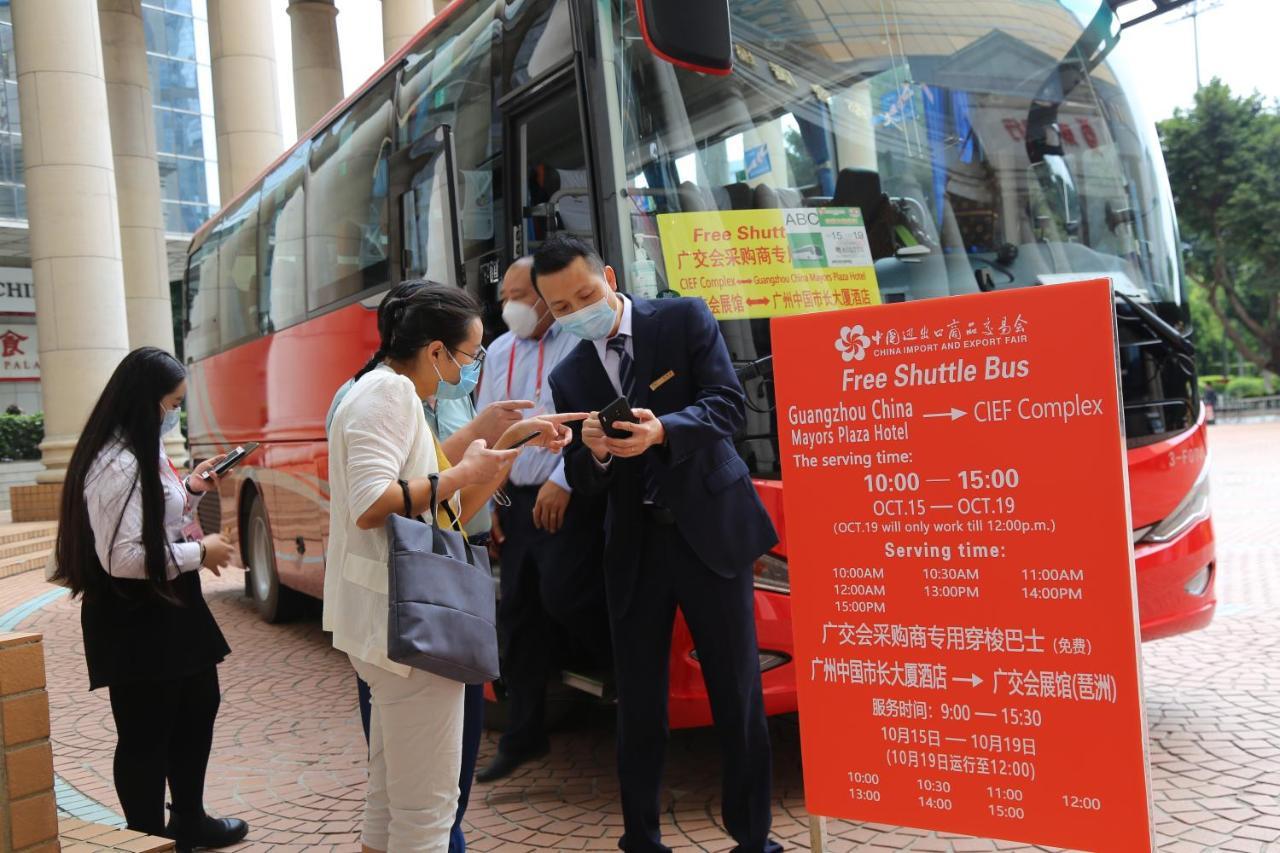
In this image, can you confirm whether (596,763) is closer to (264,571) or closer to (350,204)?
(350,204)

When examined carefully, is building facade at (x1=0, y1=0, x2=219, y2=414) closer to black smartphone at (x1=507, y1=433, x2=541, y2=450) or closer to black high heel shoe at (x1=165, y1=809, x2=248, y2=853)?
black high heel shoe at (x1=165, y1=809, x2=248, y2=853)

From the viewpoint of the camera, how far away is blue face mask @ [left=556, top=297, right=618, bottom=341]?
349 centimetres

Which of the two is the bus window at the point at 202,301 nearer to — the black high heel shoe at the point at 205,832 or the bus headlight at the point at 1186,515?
the black high heel shoe at the point at 205,832

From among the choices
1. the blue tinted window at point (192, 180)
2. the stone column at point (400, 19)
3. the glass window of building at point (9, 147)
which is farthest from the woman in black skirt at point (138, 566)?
the blue tinted window at point (192, 180)

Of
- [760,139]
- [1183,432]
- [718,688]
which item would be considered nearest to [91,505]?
[718,688]

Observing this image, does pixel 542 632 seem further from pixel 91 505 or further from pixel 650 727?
pixel 91 505

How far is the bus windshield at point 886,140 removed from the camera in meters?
4.24

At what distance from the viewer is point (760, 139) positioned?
14.0 ft

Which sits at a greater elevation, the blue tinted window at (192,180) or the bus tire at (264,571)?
the blue tinted window at (192,180)

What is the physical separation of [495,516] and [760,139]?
194 cm

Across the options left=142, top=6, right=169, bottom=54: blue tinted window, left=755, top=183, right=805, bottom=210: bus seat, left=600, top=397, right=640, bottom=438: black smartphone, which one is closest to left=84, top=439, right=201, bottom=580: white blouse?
left=600, top=397, right=640, bottom=438: black smartphone

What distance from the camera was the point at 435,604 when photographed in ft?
8.93

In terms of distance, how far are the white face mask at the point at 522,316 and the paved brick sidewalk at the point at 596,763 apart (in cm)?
190

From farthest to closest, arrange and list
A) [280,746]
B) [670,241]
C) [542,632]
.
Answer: [280,746] → [542,632] → [670,241]
